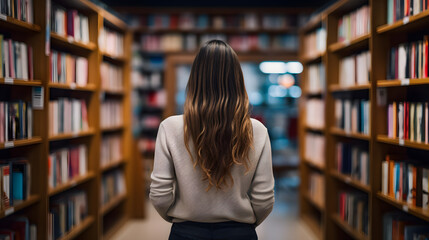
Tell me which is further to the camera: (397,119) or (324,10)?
(324,10)

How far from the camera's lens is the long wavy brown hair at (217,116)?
1.61m

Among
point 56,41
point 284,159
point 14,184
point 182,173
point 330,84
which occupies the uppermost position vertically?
point 56,41

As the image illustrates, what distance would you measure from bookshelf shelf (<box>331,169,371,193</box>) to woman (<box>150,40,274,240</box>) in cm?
171

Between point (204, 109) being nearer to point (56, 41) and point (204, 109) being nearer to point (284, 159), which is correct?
point (56, 41)

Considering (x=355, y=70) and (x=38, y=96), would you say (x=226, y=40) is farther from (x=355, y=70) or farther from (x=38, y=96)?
(x=38, y=96)

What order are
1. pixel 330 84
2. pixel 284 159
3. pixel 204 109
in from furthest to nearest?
1. pixel 284 159
2. pixel 330 84
3. pixel 204 109

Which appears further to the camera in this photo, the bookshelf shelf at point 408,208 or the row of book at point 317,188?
the row of book at point 317,188

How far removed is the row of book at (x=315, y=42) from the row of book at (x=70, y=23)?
234 cm

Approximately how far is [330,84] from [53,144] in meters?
2.67

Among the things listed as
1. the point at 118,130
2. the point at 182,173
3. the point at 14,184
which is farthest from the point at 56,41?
the point at 182,173

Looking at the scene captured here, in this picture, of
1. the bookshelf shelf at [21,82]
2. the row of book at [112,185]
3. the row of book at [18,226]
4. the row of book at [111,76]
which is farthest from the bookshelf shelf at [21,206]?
the row of book at [111,76]

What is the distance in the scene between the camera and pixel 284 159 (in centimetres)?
747

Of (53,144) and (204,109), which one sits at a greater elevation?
(204,109)

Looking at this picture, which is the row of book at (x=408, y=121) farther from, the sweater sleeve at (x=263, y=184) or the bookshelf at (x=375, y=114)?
the sweater sleeve at (x=263, y=184)
